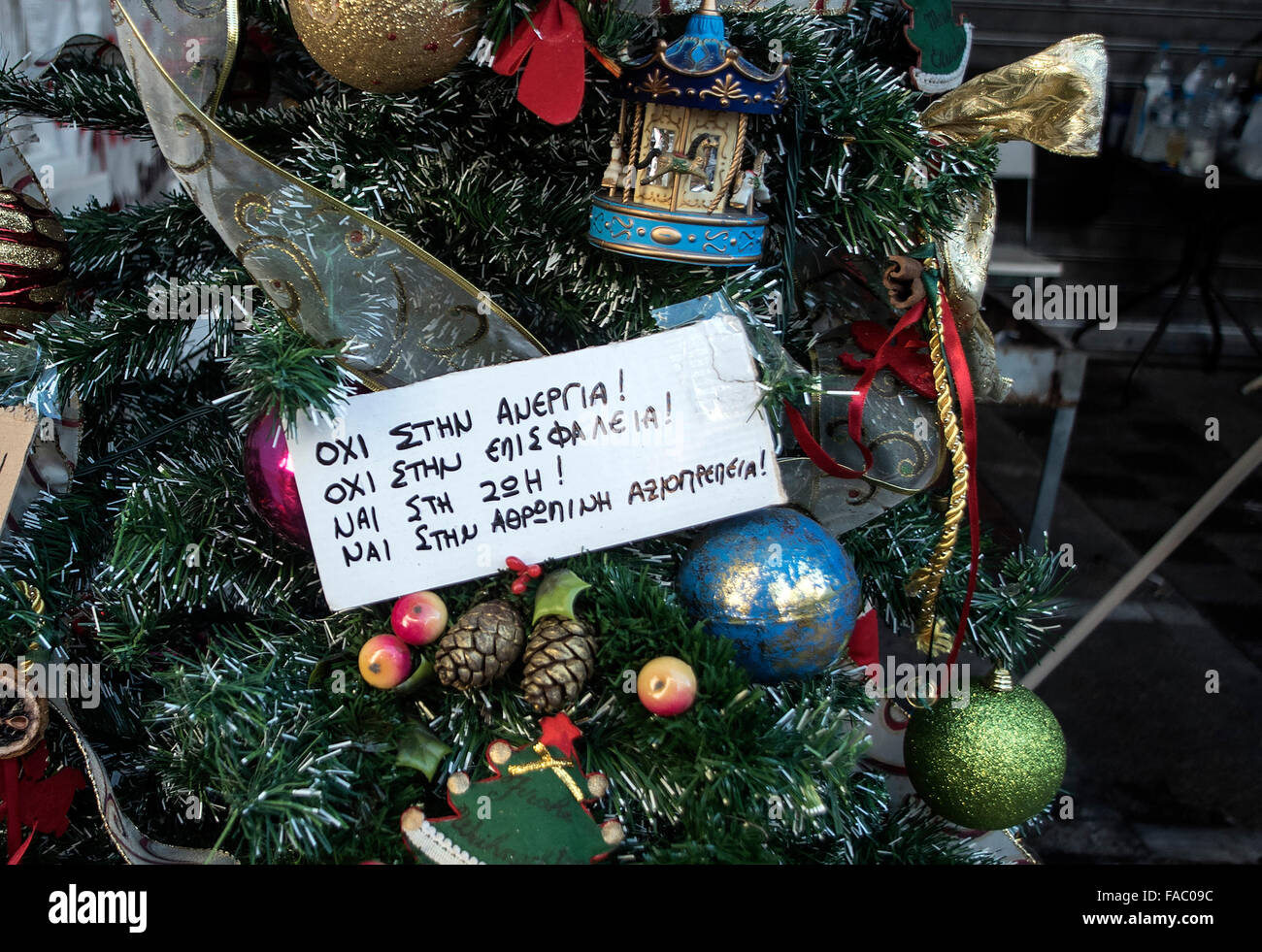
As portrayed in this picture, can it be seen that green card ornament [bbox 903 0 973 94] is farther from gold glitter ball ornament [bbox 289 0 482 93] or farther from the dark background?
the dark background

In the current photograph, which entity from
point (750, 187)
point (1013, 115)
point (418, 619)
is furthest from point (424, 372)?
point (1013, 115)

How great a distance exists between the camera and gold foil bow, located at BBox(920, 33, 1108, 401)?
3.16 feet

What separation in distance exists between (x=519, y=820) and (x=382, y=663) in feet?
0.60

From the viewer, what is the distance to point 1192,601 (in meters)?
2.76

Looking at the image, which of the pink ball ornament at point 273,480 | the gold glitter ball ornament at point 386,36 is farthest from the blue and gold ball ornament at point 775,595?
the gold glitter ball ornament at point 386,36

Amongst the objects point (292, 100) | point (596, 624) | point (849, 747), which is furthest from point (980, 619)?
point (292, 100)

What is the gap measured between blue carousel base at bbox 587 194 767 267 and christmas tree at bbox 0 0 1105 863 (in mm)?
29

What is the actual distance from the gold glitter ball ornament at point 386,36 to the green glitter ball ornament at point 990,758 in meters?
0.82

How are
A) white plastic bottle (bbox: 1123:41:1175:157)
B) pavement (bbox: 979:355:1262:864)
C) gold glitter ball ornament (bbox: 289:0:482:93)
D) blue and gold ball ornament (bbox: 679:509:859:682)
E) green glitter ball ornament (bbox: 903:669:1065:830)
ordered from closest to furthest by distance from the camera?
gold glitter ball ornament (bbox: 289:0:482:93) < blue and gold ball ornament (bbox: 679:509:859:682) < green glitter ball ornament (bbox: 903:669:1065:830) < pavement (bbox: 979:355:1262:864) < white plastic bottle (bbox: 1123:41:1175:157)

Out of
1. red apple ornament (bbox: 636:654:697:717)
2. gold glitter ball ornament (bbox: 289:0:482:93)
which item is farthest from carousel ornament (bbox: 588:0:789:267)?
red apple ornament (bbox: 636:654:697:717)

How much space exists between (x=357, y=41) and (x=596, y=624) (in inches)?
21.5

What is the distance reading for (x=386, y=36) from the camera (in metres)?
0.79

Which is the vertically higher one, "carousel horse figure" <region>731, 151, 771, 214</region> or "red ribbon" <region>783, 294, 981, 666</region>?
"carousel horse figure" <region>731, 151, 771, 214</region>
